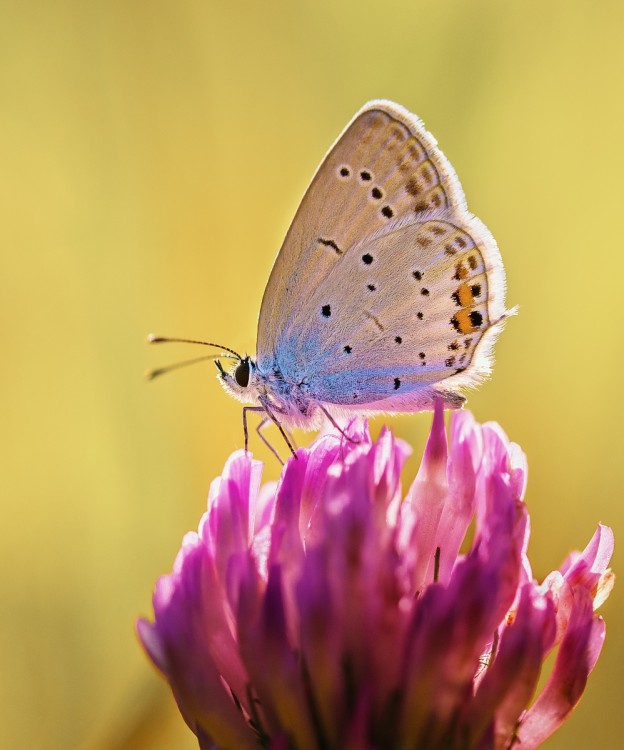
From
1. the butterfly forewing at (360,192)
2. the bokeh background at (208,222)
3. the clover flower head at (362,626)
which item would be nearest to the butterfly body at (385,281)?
the butterfly forewing at (360,192)

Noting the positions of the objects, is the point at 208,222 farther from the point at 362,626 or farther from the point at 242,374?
the point at 362,626

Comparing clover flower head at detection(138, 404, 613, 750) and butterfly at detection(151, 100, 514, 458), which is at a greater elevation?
butterfly at detection(151, 100, 514, 458)

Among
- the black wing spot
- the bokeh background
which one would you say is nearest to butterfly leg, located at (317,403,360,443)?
the black wing spot

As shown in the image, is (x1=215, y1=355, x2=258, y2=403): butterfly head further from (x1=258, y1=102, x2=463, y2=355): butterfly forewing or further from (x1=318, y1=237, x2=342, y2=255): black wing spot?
(x1=318, y1=237, x2=342, y2=255): black wing spot

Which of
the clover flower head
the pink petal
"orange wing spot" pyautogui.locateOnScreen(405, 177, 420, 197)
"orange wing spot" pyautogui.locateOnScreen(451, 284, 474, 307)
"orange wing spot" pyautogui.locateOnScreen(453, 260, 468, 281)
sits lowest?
the pink petal

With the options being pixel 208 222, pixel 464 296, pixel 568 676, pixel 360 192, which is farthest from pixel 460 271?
pixel 208 222

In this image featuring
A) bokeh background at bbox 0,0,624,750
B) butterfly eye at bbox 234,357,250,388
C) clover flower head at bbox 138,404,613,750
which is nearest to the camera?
clover flower head at bbox 138,404,613,750

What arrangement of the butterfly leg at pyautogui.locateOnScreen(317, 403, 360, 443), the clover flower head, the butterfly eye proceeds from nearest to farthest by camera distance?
the clover flower head < the butterfly leg at pyautogui.locateOnScreen(317, 403, 360, 443) < the butterfly eye

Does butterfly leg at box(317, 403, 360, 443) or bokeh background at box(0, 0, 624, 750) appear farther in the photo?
bokeh background at box(0, 0, 624, 750)
